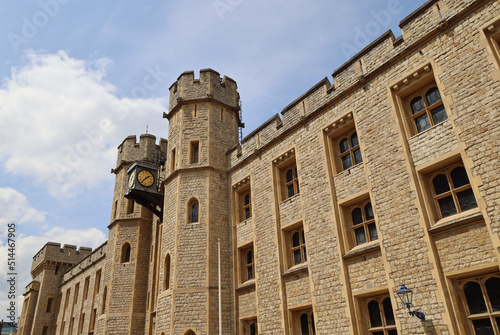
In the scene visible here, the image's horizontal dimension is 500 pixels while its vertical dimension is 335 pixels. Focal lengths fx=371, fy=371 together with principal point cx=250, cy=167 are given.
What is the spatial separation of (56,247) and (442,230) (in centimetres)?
3963

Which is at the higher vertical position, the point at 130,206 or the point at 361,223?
the point at 130,206

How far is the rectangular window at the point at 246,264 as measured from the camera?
1489 cm

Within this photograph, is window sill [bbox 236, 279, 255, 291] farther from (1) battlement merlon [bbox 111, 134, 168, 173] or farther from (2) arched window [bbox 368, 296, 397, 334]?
(1) battlement merlon [bbox 111, 134, 168, 173]

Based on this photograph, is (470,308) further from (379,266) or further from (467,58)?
(467,58)

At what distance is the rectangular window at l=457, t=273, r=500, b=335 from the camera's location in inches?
307

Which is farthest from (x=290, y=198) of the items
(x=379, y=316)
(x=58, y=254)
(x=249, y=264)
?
(x=58, y=254)

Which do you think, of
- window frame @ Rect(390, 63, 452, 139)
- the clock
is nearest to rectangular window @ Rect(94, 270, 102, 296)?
the clock

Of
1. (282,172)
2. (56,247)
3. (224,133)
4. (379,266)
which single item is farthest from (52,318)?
(379,266)

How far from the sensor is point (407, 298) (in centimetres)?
858

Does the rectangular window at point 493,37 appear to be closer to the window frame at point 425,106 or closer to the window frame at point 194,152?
the window frame at point 425,106

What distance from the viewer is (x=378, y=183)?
10469 millimetres

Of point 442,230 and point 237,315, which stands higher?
point 442,230

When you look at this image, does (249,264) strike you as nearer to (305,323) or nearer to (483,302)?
(305,323)

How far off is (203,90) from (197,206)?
6.11m
